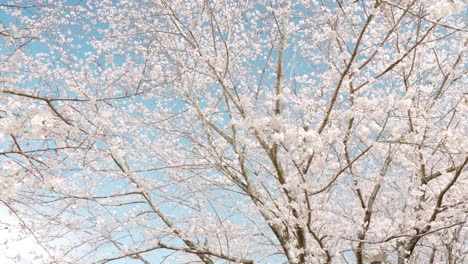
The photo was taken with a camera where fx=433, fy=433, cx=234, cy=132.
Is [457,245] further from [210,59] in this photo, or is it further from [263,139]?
[210,59]

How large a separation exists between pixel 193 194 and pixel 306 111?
2.23 metres

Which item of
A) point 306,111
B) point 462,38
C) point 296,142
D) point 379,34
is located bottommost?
point 296,142

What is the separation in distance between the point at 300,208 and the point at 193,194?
2.12 meters

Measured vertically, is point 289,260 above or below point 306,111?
below

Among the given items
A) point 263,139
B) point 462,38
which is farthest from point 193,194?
point 462,38

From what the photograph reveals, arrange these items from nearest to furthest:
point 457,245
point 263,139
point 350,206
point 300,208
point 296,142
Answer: point 296,142
point 300,208
point 263,139
point 457,245
point 350,206

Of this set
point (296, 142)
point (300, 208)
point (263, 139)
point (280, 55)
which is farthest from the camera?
point (280, 55)

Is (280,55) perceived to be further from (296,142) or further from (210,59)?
(296,142)

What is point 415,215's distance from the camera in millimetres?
6184

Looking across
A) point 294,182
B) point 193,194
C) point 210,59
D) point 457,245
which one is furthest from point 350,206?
point 210,59

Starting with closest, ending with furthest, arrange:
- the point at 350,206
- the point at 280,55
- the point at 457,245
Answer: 1. the point at 280,55
2. the point at 457,245
3. the point at 350,206

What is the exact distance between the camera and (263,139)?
5.83m

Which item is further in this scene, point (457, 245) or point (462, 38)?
point (457, 245)

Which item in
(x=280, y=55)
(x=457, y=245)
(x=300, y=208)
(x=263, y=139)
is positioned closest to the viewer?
(x=300, y=208)
